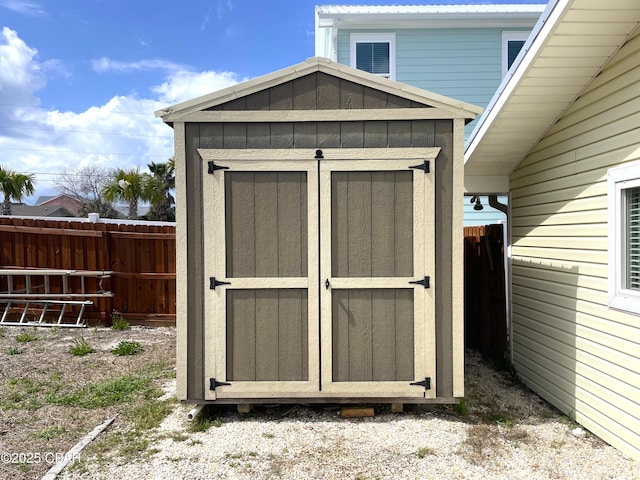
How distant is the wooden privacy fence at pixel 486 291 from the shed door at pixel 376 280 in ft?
8.00

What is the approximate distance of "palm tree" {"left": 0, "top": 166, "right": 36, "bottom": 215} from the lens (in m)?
19.5

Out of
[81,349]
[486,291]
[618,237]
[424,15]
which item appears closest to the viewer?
[618,237]

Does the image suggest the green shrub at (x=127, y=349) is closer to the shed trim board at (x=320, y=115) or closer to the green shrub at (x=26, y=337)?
the green shrub at (x=26, y=337)

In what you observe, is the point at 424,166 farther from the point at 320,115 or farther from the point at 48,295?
the point at 48,295

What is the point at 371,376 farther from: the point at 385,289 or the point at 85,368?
the point at 85,368

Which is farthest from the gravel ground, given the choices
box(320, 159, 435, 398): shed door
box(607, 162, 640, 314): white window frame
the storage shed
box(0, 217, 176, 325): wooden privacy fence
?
box(0, 217, 176, 325): wooden privacy fence

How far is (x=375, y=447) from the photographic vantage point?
327 cm

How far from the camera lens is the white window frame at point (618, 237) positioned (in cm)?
315

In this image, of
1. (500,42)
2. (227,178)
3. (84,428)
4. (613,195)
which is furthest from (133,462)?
(500,42)

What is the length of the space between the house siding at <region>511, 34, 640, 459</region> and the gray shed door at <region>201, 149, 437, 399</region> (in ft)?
4.05

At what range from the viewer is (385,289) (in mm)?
3672

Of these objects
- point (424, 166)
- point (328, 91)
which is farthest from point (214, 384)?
point (328, 91)

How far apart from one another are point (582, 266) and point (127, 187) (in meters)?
18.8

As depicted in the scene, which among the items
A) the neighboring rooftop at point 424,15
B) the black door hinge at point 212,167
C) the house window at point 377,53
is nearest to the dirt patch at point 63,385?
the black door hinge at point 212,167
